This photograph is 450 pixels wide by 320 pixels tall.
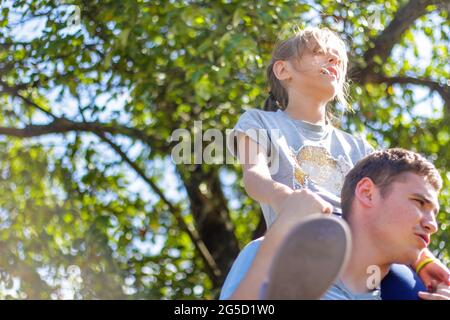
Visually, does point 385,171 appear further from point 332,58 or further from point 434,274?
point 332,58

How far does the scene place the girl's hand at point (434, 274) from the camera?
261 centimetres

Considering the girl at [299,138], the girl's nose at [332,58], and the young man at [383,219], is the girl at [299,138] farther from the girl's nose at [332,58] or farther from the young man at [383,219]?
the young man at [383,219]

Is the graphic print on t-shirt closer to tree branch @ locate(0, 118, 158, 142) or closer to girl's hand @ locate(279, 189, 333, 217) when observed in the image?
girl's hand @ locate(279, 189, 333, 217)

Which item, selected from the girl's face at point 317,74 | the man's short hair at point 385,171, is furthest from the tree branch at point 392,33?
the man's short hair at point 385,171

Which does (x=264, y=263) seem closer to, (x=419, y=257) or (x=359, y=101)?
(x=419, y=257)

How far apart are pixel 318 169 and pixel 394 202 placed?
428 mm

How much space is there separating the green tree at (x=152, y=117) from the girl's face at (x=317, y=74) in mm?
1757

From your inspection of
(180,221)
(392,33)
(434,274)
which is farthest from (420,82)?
(434,274)

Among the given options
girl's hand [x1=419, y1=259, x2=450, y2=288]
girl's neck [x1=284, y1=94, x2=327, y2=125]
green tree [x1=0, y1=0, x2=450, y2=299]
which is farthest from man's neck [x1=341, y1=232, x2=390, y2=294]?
green tree [x1=0, y1=0, x2=450, y2=299]

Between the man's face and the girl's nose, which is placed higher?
the girl's nose

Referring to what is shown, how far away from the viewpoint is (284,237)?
185 centimetres

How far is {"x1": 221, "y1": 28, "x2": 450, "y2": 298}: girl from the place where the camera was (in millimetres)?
2615

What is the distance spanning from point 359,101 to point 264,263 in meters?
3.67

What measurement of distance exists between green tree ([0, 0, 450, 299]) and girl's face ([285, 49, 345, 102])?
1.76 meters
